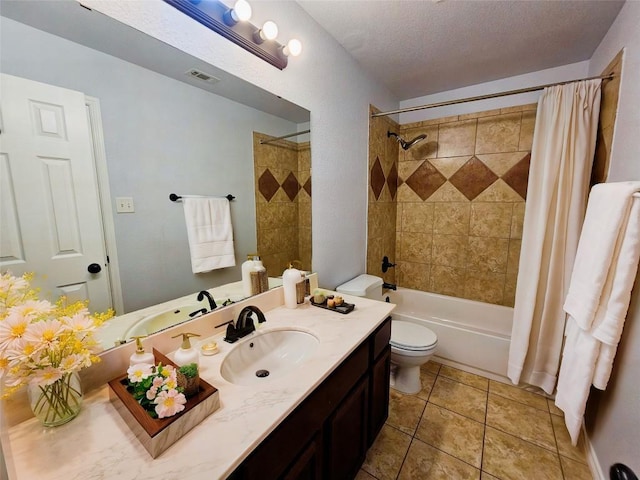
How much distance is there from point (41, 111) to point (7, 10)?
23 centimetres

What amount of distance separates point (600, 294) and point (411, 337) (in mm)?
1053

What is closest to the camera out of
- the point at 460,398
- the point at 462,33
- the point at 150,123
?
the point at 150,123

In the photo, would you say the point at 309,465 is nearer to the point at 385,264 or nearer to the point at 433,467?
the point at 433,467

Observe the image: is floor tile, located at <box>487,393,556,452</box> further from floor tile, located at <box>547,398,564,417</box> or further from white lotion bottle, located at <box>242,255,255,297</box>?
white lotion bottle, located at <box>242,255,255,297</box>

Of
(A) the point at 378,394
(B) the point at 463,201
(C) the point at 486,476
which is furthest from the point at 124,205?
(B) the point at 463,201

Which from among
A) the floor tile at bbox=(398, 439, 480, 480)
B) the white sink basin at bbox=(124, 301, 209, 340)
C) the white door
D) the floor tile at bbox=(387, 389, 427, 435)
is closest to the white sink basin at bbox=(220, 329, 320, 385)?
the white sink basin at bbox=(124, 301, 209, 340)

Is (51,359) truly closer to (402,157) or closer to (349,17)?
(349,17)

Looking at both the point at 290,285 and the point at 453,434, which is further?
the point at 453,434

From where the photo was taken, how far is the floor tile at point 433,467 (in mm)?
1352

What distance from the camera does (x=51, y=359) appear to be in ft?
2.05

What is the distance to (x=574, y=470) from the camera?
4.50 feet

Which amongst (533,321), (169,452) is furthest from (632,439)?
(169,452)

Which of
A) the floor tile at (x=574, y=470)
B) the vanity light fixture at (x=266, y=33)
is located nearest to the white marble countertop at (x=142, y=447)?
the vanity light fixture at (x=266, y=33)

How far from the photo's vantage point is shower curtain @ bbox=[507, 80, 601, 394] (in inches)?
66.6
